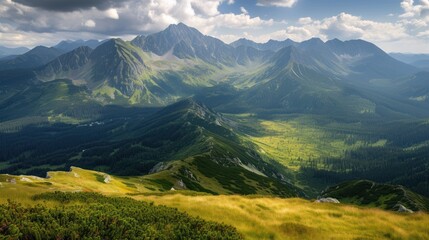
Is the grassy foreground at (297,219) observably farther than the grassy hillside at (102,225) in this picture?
Yes

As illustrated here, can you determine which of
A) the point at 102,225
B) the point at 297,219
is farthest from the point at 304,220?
the point at 102,225

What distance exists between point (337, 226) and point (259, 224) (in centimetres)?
804

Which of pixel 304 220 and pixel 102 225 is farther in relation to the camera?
pixel 304 220

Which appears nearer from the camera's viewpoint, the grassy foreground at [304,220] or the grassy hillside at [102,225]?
the grassy hillside at [102,225]

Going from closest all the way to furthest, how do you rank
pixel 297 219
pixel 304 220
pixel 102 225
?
pixel 102 225, pixel 304 220, pixel 297 219

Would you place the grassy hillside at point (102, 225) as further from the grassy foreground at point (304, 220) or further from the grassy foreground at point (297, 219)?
the grassy foreground at point (304, 220)

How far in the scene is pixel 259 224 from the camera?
29016 millimetres

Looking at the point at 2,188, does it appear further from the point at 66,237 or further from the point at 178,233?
the point at 178,233

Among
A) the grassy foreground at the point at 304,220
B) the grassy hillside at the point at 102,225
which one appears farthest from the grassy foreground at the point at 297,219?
the grassy hillside at the point at 102,225

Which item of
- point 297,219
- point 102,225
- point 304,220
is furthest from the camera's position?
point 297,219

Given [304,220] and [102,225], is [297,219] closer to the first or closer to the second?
[304,220]

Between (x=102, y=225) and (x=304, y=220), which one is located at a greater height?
(x=102, y=225)

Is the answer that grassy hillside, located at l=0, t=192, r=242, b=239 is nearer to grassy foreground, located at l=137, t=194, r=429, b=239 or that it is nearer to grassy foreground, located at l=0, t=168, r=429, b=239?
grassy foreground, located at l=0, t=168, r=429, b=239

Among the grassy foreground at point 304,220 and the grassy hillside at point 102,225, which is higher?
the grassy hillside at point 102,225
